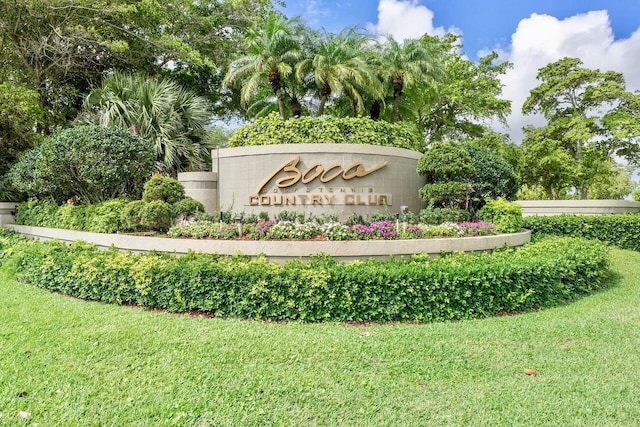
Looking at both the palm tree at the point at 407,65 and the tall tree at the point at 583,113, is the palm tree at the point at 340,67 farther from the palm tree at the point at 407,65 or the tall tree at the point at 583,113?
the tall tree at the point at 583,113

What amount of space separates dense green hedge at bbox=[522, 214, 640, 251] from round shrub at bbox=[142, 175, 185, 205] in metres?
10.7

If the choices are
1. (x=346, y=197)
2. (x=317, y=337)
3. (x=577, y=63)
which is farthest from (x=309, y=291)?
(x=577, y=63)

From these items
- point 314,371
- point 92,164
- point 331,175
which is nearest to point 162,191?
point 92,164

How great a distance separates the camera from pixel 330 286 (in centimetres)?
549

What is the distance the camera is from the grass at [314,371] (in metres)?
3.11

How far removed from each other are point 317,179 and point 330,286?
432 cm

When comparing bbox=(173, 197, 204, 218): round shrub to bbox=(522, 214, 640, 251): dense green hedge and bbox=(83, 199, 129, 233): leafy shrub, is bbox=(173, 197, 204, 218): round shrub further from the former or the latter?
bbox=(522, 214, 640, 251): dense green hedge

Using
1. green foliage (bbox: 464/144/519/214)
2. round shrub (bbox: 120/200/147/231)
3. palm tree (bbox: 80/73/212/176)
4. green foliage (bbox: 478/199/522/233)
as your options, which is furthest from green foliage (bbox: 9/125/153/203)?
green foliage (bbox: 464/144/519/214)

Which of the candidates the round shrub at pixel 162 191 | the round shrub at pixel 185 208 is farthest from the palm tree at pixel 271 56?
the round shrub at pixel 185 208

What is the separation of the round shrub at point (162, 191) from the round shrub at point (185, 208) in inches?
8.4

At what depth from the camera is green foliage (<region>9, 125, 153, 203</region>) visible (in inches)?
390

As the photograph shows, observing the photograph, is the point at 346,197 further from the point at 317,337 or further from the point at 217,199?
the point at 317,337

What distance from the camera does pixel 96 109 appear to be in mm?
15164

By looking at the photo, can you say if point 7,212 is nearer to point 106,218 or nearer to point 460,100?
point 106,218
